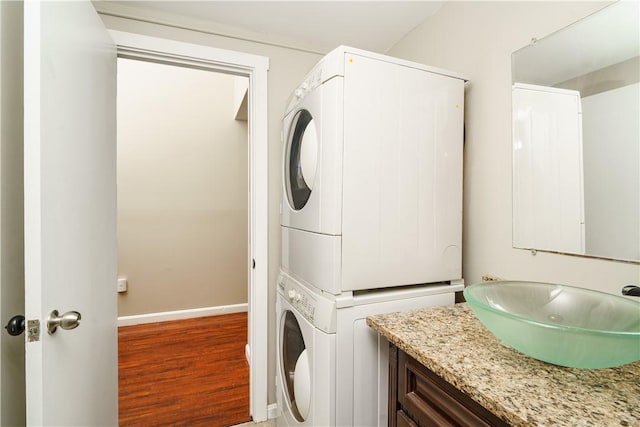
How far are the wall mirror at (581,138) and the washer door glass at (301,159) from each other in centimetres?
80

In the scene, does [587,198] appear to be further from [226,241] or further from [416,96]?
[226,241]

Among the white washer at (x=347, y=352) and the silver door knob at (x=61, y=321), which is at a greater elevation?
the silver door knob at (x=61, y=321)

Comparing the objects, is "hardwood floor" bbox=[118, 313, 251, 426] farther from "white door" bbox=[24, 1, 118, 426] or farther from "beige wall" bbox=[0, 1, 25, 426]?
"beige wall" bbox=[0, 1, 25, 426]

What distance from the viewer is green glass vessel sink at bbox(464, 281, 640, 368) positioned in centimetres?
60

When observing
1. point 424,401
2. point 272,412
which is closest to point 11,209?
point 424,401

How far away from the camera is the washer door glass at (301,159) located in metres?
1.21

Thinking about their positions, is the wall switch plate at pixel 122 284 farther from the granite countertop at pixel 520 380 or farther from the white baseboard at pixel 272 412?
the granite countertop at pixel 520 380

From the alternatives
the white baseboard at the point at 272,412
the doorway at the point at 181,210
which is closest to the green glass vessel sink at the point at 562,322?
the white baseboard at the point at 272,412

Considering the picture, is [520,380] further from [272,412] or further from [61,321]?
[272,412]

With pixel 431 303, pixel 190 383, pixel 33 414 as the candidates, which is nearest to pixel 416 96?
pixel 431 303

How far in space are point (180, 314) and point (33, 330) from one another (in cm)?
278

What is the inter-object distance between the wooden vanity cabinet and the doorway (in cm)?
203

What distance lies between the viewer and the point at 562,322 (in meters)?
0.90

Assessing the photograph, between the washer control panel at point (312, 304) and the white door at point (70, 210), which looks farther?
the washer control panel at point (312, 304)
